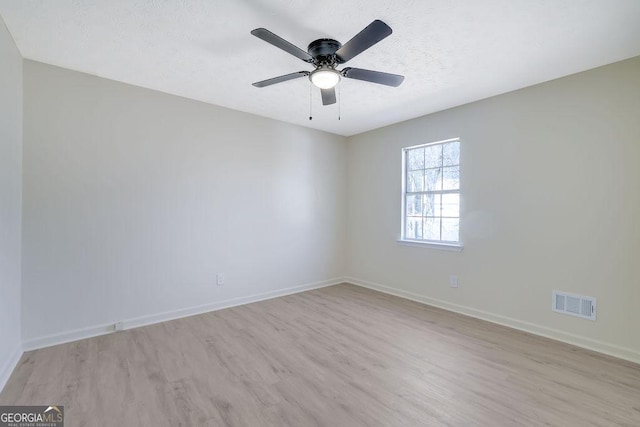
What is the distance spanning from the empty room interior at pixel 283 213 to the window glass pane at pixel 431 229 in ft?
0.11

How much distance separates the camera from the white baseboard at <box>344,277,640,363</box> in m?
2.43

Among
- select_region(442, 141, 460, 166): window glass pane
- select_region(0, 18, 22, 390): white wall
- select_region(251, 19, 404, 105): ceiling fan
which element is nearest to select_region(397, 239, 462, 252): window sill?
select_region(442, 141, 460, 166): window glass pane

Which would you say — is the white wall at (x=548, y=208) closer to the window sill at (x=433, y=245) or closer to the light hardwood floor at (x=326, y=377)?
the window sill at (x=433, y=245)

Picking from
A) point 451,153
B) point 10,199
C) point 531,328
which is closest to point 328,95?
point 451,153

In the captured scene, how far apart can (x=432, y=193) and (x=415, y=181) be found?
13.4 inches

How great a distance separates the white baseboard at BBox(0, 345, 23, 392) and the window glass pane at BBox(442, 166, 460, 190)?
442 cm

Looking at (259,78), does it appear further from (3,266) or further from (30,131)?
(3,266)

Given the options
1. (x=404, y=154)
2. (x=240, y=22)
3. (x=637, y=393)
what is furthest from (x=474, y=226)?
(x=240, y=22)

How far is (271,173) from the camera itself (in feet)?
13.4

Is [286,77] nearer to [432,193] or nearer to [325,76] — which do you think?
[325,76]

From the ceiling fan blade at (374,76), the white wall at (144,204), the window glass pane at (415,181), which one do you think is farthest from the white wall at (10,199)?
the window glass pane at (415,181)

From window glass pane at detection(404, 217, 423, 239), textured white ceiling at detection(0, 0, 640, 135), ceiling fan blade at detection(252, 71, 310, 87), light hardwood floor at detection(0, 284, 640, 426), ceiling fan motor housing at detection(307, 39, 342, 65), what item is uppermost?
textured white ceiling at detection(0, 0, 640, 135)

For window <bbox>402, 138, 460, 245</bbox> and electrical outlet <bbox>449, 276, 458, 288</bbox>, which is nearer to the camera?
electrical outlet <bbox>449, 276, 458, 288</bbox>

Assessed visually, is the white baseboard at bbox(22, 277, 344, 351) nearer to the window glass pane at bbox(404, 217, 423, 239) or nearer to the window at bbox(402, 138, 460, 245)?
the window glass pane at bbox(404, 217, 423, 239)
